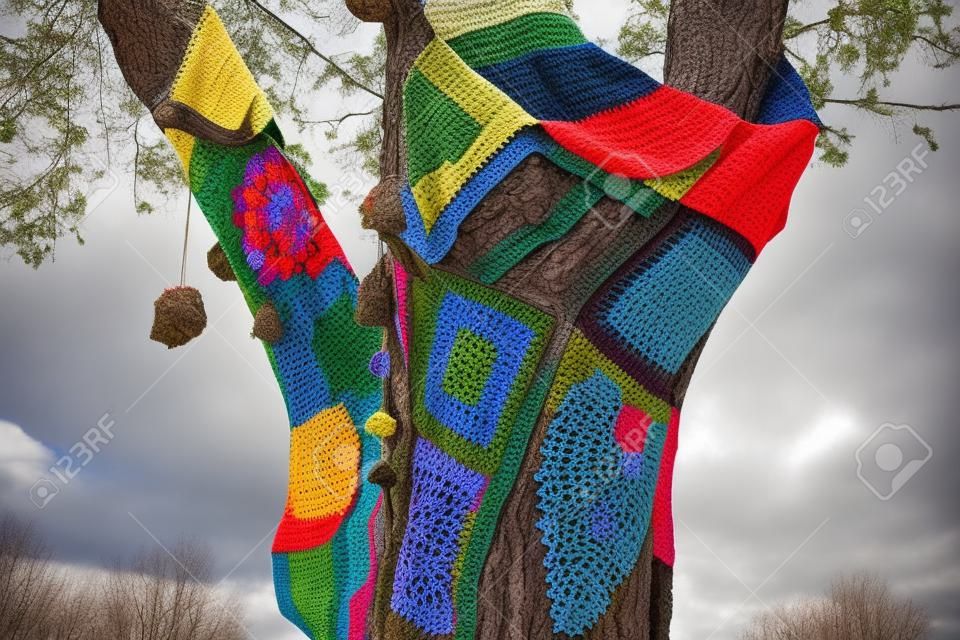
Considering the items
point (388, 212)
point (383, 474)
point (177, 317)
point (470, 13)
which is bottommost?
point (383, 474)

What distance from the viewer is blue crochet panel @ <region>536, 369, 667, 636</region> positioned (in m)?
2.49

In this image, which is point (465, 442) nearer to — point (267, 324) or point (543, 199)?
point (543, 199)

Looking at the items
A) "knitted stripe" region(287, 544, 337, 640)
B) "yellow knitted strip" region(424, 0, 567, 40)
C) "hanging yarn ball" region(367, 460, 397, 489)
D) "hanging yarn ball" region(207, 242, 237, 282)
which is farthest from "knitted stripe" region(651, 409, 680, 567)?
"hanging yarn ball" region(207, 242, 237, 282)

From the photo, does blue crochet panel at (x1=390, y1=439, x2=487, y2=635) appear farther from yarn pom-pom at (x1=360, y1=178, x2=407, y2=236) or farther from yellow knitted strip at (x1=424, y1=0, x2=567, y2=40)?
yellow knitted strip at (x1=424, y1=0, x2=567, y2=40)

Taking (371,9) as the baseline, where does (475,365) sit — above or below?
below

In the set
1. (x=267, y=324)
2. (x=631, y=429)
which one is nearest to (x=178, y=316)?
(x=267, y=324)

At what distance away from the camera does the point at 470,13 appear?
2.79m

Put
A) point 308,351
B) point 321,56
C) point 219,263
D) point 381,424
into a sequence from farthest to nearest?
point 321,56 → point 219,263 → point 308,351 → point 381,424

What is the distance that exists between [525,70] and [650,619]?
1.80m

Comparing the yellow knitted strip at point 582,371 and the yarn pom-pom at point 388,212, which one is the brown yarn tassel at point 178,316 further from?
the yellow knitted strip at point 582,371

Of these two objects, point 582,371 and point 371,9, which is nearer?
point 582,371

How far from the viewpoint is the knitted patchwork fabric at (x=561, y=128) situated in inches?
102

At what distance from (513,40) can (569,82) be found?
0.22m

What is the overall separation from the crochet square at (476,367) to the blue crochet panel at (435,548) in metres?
0.07
